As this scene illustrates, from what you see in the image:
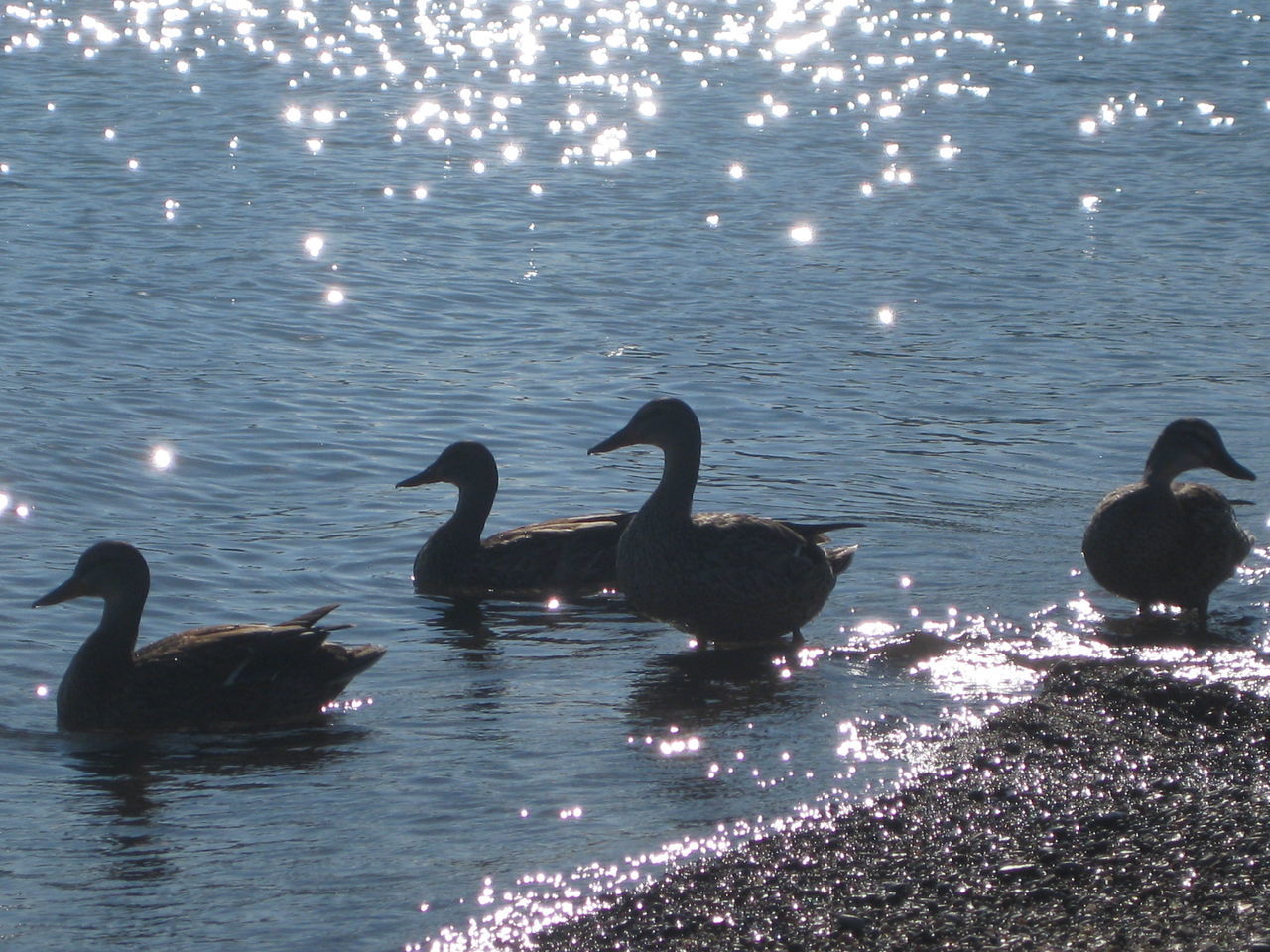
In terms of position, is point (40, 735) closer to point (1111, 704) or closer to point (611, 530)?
point (611, 530)

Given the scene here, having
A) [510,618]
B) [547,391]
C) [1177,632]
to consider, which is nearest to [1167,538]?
[1177,632]

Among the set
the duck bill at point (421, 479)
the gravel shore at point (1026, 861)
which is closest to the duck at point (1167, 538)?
the gravel shore at point (1026, 861)

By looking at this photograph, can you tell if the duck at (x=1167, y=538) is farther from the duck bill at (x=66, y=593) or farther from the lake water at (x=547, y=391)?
the duck bill at (x=66, y=593)

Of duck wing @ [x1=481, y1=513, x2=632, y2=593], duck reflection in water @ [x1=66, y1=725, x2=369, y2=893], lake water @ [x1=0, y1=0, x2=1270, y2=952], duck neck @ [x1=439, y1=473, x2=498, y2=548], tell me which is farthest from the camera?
duck neck @ [x1=439, y1=473, x2=498, y2=548]

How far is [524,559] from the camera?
10500 mm

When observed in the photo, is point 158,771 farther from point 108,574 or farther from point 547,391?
point 547,391

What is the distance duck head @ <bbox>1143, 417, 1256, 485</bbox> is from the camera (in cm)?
966

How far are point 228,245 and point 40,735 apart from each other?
1138cm

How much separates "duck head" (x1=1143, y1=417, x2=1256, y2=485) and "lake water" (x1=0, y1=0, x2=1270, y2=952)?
0.72 m

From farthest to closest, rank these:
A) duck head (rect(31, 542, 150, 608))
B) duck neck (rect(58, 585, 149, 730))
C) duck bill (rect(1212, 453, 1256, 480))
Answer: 1. duck bill (rect(1212, 453, 1256, 480))
2. duck head (rect(31, 542, 150, 608))
3. duck neck (rect(58, 585, 149, 730))

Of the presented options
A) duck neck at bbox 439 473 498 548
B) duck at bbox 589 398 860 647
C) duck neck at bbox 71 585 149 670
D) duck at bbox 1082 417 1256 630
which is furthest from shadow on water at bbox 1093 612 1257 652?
duck neck at bbox 71 585 149 670

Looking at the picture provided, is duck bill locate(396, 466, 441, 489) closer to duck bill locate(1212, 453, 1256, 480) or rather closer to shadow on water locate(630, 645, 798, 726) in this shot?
shadow on water locate(630, 645, 798, 726)

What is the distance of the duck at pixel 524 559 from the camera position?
33.9 ft

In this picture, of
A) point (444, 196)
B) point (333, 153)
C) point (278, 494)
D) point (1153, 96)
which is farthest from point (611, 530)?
point (1153, 96)
